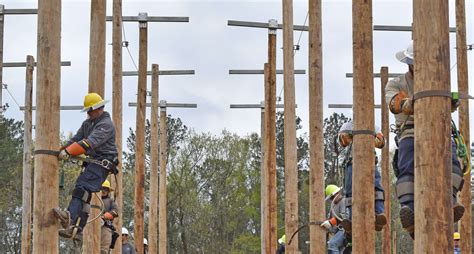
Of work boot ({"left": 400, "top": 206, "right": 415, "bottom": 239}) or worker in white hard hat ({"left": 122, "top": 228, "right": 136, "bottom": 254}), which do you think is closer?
work boot ({"left": 400, "top": 206, "right": 415, "bottom": 239})

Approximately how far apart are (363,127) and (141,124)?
7.74 metres

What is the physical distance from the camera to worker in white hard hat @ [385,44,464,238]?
5.15m

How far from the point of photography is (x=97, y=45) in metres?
8.92

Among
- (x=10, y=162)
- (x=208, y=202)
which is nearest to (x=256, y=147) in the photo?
(x=208, y=202)

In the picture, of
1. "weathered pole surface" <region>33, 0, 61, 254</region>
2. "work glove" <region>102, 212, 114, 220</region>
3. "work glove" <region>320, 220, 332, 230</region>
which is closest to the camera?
"weathered pole surface" <region>33, 0, 61, 254</region>

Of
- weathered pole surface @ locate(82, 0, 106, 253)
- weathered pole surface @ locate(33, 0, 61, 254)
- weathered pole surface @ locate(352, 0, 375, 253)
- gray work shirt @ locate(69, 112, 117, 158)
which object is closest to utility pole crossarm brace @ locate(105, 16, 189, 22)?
weathered pole surface @ locate(82, 0, 106, 253)

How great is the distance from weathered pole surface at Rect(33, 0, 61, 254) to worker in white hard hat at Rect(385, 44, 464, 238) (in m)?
2.40

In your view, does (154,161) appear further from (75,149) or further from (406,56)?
(406,56)

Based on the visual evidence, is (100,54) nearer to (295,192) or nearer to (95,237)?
(95,237)

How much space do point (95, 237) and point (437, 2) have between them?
585 cm

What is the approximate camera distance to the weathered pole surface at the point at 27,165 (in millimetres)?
16250

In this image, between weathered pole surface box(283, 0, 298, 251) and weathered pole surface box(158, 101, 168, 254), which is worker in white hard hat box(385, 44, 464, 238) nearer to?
weathered pole surface box(283, 0, 298, 251)

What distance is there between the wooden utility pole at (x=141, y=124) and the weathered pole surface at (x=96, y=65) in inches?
172

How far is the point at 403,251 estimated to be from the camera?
39.5 meters
